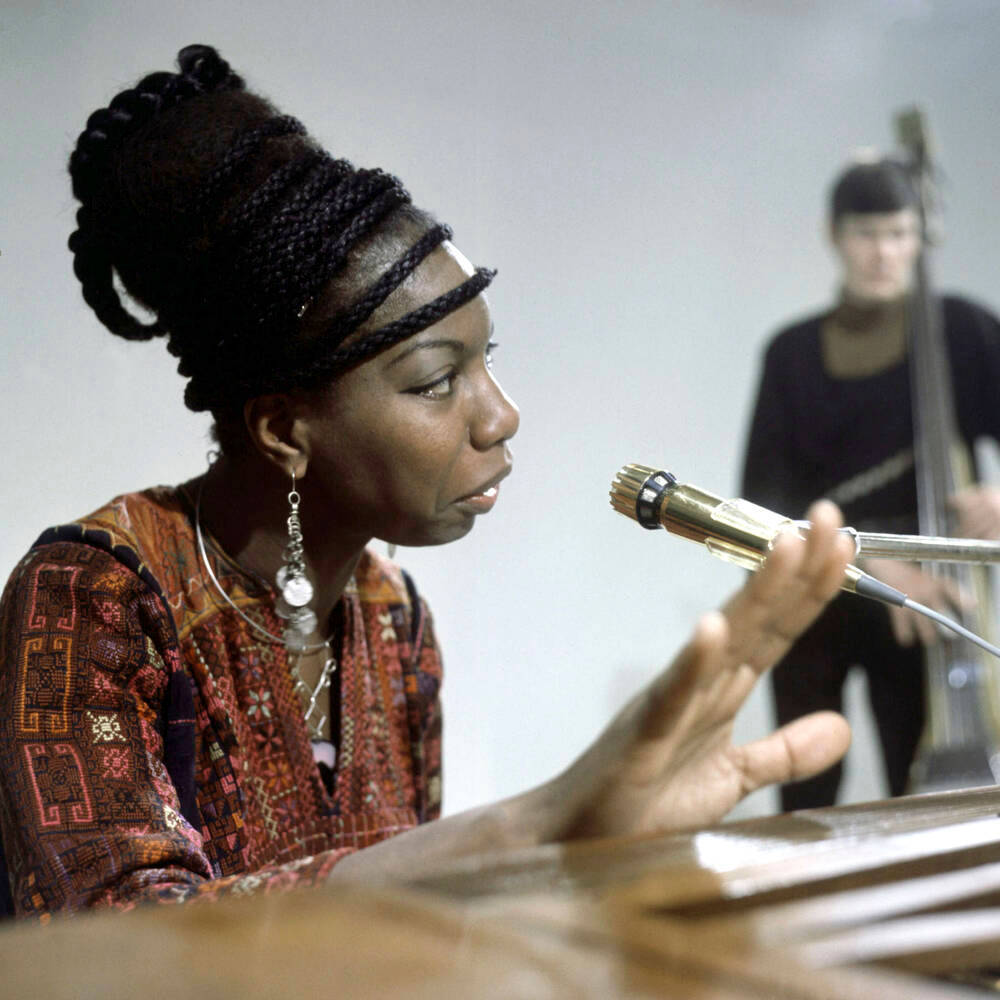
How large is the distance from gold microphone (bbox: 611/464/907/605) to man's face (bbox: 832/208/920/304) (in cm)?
229

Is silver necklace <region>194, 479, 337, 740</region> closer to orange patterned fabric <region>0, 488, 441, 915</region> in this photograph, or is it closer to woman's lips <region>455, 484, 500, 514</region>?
orange patterned fabric <region>0, 488, 441, 915</region>

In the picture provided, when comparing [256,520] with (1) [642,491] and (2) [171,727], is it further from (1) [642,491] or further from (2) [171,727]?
(1) [642,491]

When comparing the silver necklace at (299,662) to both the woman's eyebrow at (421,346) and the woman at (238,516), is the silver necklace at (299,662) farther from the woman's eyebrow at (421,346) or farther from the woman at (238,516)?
the woman's eyebrow at (421,346)

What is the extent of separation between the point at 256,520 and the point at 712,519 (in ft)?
2.21

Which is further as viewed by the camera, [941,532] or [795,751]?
[941,532]

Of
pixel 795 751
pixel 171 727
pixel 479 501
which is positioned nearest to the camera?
pixel 795 751

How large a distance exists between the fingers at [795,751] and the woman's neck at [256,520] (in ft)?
2.29

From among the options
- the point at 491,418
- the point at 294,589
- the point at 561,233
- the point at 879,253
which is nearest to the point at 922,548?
the point at 491,418

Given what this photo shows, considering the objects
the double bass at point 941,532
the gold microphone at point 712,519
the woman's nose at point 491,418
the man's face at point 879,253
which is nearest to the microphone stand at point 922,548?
the gold microphone at point 712,519

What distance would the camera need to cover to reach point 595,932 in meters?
0.56

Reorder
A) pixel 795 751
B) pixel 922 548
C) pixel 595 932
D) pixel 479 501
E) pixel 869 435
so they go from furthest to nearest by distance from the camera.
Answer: pixel 869 435, pixel 479 501, pixel 922 548, pixel 795 751, pixel 595 932

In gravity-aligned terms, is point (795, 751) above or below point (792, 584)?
below

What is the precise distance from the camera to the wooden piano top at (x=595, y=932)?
1.68 ft

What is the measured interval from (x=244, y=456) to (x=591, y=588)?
1.67 metres
